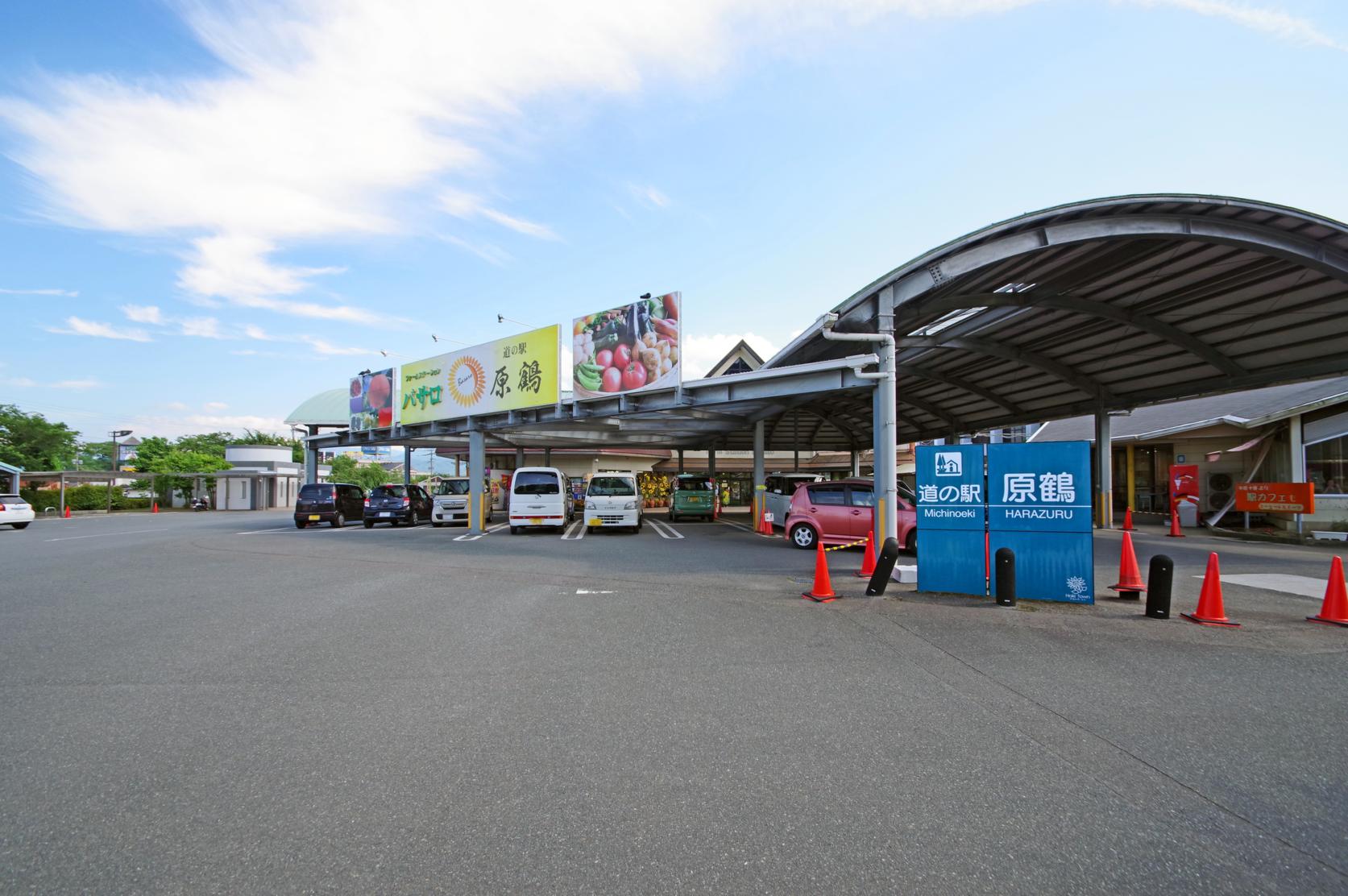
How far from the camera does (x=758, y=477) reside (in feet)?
82.2

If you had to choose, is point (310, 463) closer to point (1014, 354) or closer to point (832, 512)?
point (832, 512)

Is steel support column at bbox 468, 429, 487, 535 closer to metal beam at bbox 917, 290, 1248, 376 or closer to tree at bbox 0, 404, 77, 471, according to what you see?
metal beam at bbox 917, 290, 1248, 376

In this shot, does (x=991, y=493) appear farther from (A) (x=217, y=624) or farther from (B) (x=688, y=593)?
(A) (x=217, y=624)

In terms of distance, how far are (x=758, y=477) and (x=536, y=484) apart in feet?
27.0

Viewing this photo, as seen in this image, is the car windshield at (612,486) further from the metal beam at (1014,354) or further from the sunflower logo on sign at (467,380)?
the metal beam at (1014,354)

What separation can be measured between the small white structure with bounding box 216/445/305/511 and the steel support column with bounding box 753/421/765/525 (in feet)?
121

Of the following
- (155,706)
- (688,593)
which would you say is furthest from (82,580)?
(688,593)

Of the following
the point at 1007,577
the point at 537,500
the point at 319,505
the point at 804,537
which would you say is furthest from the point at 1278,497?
the point at 319,505

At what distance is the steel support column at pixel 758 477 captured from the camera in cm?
2308

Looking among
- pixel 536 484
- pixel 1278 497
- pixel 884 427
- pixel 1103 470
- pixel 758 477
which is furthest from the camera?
pixel 758 477

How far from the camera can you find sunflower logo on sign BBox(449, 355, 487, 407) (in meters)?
25.5

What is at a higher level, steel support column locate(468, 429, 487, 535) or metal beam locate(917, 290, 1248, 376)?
metal beam locate(917, 290, 1248, 376)

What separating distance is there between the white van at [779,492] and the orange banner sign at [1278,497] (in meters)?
12.7

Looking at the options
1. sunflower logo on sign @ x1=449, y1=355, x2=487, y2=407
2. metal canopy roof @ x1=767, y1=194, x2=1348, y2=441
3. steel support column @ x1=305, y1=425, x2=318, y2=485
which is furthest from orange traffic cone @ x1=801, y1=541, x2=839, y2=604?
steel support column @ x1=305, y1=425, x2=318, y2=485
